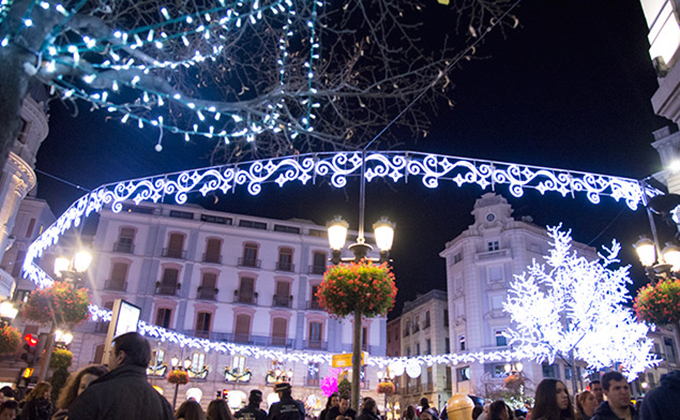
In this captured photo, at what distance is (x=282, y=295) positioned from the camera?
38.4 metres

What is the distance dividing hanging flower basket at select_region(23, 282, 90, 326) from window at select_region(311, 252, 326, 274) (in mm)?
27642

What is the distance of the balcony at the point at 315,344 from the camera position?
37.0m

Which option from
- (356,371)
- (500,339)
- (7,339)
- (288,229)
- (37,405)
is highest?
(288,229)

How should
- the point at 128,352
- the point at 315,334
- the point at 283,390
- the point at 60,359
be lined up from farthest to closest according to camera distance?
the point at 315,334 < the point at 60,359 < the point at 283,390 < the point at 128,352

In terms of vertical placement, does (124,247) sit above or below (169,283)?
above

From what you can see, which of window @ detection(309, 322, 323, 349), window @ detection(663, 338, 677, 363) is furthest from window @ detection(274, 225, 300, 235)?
window @ detection(663, 338, 677, 363)

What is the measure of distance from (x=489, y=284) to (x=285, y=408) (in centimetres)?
3222

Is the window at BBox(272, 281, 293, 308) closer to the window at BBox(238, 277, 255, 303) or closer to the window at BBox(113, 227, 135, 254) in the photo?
the window at BBox(238, 277, 255, 303)

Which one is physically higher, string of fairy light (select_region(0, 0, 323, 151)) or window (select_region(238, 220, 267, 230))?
window (select_region(238, 220, 267, 230))

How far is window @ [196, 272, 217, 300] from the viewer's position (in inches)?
1441

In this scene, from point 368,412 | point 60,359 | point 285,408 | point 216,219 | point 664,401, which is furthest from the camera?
point 216,219

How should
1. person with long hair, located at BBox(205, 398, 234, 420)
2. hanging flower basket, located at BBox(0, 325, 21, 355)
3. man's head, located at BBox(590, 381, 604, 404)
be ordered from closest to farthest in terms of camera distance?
1. person with long hair, located at BBox(205, 398, 234, 420)
2. man's head, located at BBox(590, 381, 604, 404)
3. hanging flower basket, located at BBox(0, 325, 21, 355)

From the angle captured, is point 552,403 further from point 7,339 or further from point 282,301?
point 282,301

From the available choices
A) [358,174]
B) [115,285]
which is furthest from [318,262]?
[358,174]
